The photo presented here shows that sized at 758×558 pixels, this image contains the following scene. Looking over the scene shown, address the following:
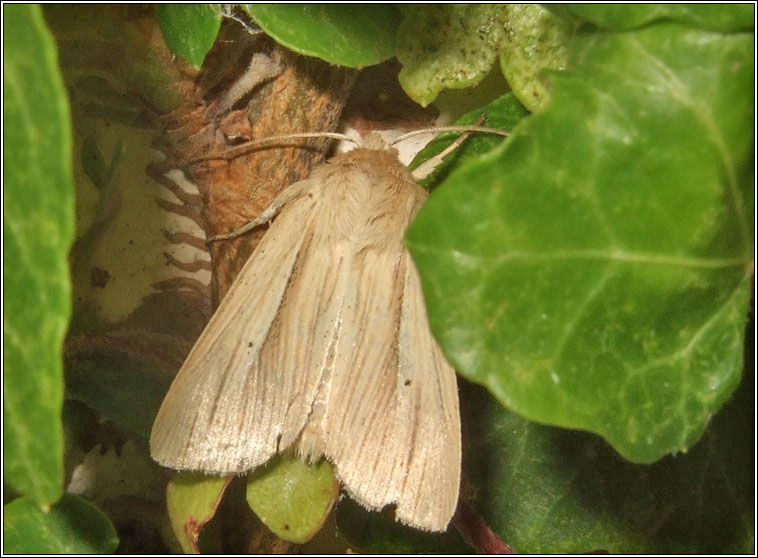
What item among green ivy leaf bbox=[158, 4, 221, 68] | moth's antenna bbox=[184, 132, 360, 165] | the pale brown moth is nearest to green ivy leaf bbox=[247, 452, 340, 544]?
the pale brown moth

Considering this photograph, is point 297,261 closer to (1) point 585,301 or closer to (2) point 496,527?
(2) point 496,527

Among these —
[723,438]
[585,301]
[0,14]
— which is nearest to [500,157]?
[585,301]

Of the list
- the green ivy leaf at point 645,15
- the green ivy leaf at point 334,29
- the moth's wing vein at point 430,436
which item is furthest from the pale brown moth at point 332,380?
the green ivy leaf at point 645,15

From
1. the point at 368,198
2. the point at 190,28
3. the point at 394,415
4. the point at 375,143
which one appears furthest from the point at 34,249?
the point at 375,143

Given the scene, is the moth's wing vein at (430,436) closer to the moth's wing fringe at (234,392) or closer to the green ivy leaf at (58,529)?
Result: the moth's wing fringe at (234,392)

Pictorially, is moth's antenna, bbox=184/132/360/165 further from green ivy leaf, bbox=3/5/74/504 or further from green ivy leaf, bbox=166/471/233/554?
green ivy leaf, bbox=3/5/74/504
